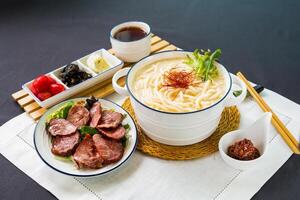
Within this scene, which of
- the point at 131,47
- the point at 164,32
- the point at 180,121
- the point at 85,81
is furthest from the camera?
the point at 164,32

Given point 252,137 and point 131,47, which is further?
point 131,47

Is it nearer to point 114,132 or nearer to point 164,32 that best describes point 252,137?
point 114,132

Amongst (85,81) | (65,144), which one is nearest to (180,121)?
(65,144)

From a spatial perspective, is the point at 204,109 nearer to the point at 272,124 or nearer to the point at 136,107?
the point at 136,107

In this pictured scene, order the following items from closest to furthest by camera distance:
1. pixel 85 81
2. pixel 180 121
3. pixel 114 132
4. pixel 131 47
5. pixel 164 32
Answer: pixel 180 121
pixel 114 132
pixel 85 81
pixel 131 47
pixel 164 32

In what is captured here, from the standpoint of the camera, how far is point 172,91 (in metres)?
1.23

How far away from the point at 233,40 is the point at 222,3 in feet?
1.33

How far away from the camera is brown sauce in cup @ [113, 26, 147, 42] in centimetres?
164

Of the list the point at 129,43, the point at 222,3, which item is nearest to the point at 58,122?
the point at 129,43

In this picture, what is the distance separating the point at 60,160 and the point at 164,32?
1.01 m

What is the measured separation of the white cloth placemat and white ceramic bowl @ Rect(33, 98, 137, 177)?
0.04m

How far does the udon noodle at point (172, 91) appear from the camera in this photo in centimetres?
117


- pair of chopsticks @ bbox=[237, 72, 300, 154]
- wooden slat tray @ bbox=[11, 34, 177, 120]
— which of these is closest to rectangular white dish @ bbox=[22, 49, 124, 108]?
wooden slat tray @ bbox=[11, 34, 177, 120]

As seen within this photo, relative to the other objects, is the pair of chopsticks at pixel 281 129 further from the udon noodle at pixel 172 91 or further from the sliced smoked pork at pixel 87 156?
the sliced smoked pork at pixel 87 156
